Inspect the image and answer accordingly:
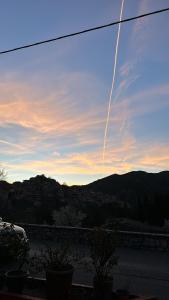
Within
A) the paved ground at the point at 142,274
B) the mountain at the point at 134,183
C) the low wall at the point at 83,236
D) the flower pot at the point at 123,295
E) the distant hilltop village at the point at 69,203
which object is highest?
the mountain at the point at 134,183

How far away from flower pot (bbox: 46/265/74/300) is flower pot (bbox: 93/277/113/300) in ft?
1.37

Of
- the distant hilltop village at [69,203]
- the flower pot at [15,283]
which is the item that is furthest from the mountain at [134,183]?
the flower pot at [15,283]

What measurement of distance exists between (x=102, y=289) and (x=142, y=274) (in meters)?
4.38

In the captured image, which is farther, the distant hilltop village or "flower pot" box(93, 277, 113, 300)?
the distant hilltop village

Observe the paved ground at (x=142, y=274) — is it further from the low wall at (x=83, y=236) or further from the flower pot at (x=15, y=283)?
the flower pot at (x=15, y=283)

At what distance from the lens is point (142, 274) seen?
1185 centimetres

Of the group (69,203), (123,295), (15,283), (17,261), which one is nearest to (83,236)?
(17,261)

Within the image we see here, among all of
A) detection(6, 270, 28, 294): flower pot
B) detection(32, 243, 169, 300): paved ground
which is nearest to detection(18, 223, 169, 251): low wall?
detection(32, 243, 169, 300): paved ground

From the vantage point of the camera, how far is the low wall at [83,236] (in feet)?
51.6

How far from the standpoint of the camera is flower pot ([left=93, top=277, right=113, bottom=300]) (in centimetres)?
765

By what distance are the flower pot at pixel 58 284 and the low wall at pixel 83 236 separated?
583cm

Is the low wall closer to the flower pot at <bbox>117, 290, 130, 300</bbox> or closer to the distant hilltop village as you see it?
the flower pot at <bbox>117, 290, 130, 300</bbox>

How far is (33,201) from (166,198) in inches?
578

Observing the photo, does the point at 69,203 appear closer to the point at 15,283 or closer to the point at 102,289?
the point at 15,283
